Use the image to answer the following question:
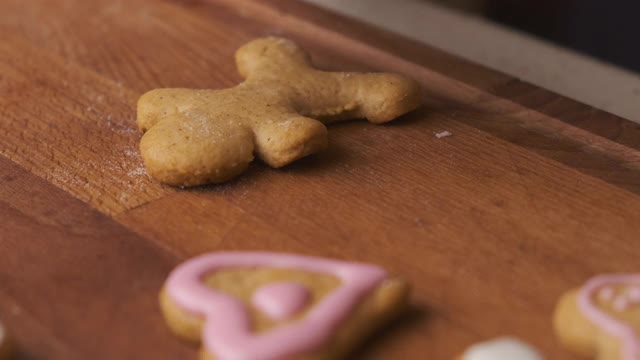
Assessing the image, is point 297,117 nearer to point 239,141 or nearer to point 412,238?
point 239,141

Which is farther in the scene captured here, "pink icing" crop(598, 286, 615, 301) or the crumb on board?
the crumb on board

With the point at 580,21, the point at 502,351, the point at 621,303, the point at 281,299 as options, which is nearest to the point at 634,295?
the point at 621,303

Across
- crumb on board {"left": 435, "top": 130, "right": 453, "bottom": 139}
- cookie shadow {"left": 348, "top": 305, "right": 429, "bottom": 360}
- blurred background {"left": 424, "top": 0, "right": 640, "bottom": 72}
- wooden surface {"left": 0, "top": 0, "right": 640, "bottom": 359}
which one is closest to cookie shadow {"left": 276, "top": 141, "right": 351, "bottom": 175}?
wooden surface {"left": 0, "top": 0, "right": 640, "bottom": 359}

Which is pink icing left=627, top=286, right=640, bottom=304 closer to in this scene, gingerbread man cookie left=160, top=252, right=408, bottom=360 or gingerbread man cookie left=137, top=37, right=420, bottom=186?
gingerbread man cookie left=160, top=252, right=408, bottom=360

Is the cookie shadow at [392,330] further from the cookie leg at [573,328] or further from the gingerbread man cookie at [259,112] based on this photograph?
the gingerbread man cookie at [259,112]

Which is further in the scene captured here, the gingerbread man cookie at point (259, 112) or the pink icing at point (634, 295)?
the gingerbread man cookie at point (259, 112)

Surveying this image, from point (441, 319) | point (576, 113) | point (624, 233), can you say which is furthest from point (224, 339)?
point (576, 113)

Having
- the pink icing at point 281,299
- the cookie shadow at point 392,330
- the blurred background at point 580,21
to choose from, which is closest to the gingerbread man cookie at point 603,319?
the cookie shadow at point 392,330
